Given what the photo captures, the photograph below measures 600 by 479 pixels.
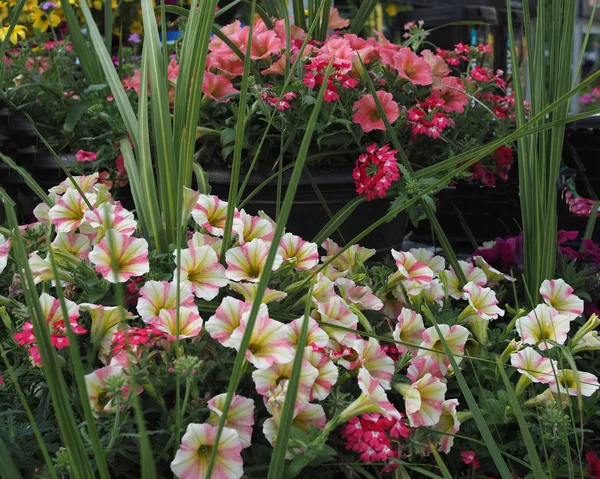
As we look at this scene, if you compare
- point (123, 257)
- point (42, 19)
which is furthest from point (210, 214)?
point (42, 19)

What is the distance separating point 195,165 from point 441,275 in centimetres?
42

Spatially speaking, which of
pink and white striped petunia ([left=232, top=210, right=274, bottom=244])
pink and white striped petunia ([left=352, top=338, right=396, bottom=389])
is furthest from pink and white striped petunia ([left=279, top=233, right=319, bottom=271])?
pink and white striped petunia ([left=352, top=338, right=396, bottom=389])

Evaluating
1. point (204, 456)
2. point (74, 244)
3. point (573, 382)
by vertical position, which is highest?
point (74, 244)

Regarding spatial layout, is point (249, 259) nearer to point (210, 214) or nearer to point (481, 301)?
point (210, 214)

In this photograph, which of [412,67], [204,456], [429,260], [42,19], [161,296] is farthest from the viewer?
[42,19]

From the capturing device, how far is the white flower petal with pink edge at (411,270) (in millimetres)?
1059

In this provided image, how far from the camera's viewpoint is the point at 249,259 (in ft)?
3.14

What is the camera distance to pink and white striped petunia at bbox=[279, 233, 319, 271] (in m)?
0.99

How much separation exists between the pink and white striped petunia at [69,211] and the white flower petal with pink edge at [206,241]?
6.3 inches

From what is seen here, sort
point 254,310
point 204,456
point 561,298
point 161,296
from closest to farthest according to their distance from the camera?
point 254,310, point 204,456, point 161,296, point 561,298

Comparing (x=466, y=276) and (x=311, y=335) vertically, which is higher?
(x=311, y=335)

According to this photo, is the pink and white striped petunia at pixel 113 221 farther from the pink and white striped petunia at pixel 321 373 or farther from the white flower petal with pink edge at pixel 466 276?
the white flower petal with pink edge at pixel 466 276

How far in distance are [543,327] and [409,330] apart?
0.19 meters

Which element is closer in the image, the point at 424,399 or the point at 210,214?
the point at 424,399
